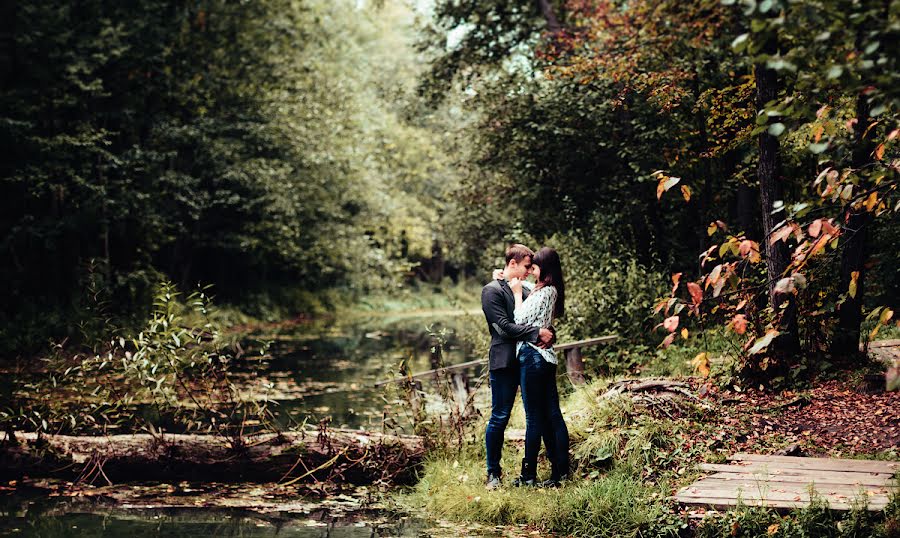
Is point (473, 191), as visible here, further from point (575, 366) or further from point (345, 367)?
point (575, 366)

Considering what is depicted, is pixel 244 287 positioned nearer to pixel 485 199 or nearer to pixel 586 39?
pixel 485 199

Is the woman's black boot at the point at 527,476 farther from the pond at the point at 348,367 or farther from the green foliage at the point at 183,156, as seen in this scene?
the green foliage at the point at 183,156

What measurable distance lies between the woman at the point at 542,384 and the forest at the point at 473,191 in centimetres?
32

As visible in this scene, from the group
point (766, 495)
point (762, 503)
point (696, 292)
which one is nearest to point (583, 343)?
point (766, 495)

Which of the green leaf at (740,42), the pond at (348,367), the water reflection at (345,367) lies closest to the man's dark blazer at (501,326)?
the water reflection at (345,367)

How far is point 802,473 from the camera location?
5.71m

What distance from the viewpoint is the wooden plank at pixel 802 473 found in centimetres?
539

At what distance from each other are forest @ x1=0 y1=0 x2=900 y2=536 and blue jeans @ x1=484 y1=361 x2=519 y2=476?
1.25 feet

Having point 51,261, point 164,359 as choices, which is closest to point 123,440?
point 164,359

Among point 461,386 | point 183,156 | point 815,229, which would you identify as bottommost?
point 461,386

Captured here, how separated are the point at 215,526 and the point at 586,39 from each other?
12.3 meters

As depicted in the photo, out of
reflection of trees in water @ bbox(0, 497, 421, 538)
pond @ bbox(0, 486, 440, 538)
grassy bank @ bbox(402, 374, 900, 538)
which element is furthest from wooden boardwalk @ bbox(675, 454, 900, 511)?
reflection of trees in water @ bbox(0, 497, 421, 538)

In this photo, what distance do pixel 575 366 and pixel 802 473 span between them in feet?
14.0

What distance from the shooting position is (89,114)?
20000 millimetres
